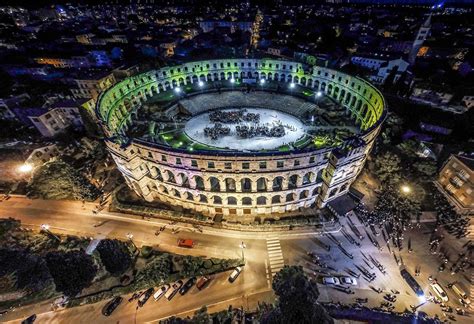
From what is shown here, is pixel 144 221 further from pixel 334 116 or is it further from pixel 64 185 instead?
pixel 334 116

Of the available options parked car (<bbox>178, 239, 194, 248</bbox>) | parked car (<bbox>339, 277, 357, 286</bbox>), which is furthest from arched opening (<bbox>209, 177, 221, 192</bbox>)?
parked car (<bbox>339, 277, 357, 286</bbox>)

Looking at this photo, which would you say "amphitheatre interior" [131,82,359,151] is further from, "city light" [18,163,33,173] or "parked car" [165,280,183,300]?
"parked car" [165,280,183,300]

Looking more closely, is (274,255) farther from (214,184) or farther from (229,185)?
(214,184)

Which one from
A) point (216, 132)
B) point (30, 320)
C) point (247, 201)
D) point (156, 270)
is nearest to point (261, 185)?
point (247, 201)

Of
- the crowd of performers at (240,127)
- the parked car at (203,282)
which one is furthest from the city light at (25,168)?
the parked car at (203,282)

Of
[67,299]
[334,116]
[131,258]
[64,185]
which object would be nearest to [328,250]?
[131,258]
